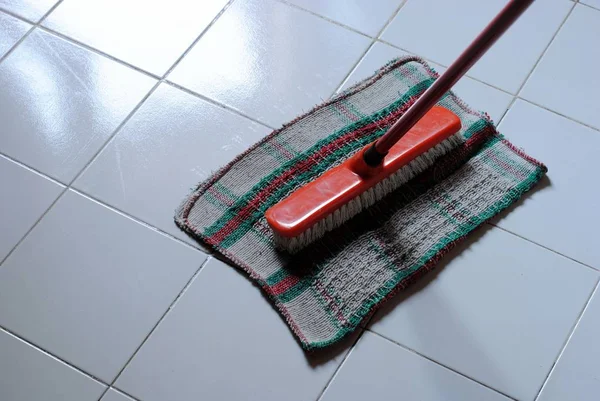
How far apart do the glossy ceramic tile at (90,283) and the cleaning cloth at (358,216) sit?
9 centimetres

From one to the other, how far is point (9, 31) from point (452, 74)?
0.98 meters

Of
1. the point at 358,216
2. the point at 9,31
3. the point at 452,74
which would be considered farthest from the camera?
the point at 9,31

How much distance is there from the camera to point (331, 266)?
1203 millimetres

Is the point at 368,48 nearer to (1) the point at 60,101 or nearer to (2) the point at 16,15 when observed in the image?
(1) the point at 60,101

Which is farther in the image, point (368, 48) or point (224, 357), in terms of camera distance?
point (368, 48)

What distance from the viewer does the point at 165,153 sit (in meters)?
1.33

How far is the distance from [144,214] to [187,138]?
18cm

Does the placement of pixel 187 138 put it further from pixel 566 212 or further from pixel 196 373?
pixel 566 212

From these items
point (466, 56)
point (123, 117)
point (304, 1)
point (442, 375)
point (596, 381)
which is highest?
point (466, 56)

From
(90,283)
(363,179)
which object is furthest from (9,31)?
(363,179)

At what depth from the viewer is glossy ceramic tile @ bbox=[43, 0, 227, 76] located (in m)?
1.45

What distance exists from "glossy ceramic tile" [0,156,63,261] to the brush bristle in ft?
1.47

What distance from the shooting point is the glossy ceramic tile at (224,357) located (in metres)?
1.12

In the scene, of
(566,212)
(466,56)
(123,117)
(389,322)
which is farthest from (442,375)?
(123,117)
